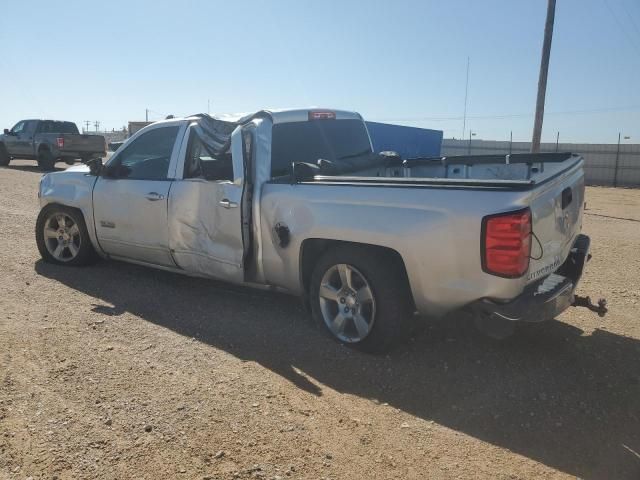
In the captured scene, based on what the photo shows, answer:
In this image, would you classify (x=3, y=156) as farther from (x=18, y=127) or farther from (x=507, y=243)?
(x=507, y=243)

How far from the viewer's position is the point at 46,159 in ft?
69.8

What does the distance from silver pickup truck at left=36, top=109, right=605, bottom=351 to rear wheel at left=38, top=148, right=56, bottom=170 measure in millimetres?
16467

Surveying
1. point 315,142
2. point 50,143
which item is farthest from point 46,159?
point 315,142

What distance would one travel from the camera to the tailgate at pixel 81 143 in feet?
67.6

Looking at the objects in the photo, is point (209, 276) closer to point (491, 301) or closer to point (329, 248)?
point (329, 248)

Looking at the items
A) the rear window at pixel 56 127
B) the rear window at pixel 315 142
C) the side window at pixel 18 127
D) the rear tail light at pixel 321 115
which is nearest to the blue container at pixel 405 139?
the rear window at pixel 315 142

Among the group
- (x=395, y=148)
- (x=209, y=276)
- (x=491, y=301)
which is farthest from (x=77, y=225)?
(x=395, y=148)

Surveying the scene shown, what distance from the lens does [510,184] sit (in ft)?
10.6

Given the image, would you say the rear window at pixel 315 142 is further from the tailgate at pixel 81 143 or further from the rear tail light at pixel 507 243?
the tailgate at pixel 81 143

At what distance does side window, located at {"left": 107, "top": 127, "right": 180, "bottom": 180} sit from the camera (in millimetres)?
5383

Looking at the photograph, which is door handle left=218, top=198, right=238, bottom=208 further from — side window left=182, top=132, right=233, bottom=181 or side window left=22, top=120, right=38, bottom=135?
side window left=22, top=120, right=38, bottom=135

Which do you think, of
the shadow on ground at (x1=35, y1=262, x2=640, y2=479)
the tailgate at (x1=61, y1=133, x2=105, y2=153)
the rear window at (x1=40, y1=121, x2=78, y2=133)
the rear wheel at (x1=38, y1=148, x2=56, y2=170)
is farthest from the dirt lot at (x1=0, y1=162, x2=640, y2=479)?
the rear window at (x1=40, y1=121, x2=78, y2=133)

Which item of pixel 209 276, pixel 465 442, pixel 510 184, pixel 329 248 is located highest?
pixel 510 184

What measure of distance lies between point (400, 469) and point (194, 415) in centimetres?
120
